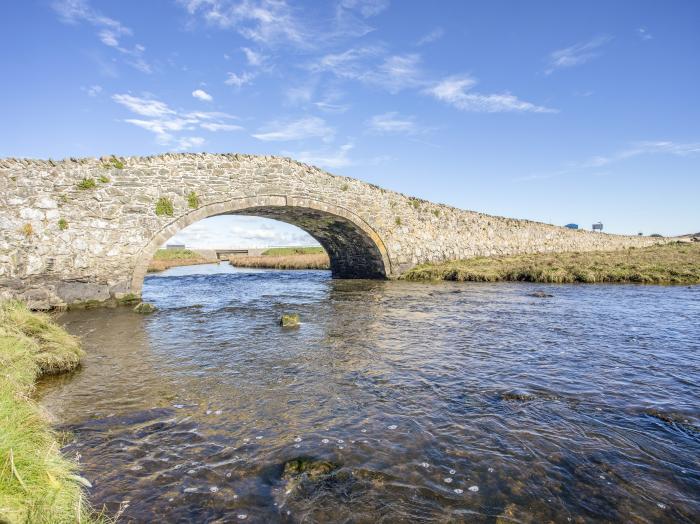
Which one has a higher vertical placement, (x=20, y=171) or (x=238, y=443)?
(x=20, y=171)

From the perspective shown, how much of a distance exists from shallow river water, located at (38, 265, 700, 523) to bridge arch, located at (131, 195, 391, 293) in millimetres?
6502

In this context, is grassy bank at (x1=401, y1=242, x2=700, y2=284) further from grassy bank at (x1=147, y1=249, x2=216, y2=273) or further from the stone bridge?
grassy bank at (x1=147, y1=249, x2=216, y2=273)

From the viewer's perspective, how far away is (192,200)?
655 inches

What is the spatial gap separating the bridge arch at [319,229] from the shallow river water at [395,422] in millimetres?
6502

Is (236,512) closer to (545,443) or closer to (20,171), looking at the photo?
→ (545,443)

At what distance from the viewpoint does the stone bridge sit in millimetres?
13484

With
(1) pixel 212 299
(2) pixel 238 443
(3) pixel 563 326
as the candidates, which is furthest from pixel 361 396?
(1) pixel 212 299

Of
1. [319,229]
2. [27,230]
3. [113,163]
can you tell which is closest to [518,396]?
[113,163]

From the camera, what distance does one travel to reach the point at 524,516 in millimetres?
3164

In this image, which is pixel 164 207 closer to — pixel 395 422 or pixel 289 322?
pixel 289 322

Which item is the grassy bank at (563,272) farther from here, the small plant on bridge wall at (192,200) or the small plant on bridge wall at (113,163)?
the small plant on bridge wall at (113,163)

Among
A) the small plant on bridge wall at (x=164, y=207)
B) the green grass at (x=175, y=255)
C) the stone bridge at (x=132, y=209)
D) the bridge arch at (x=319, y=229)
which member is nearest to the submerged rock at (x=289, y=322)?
the bridge arch at (x=319, y=229)

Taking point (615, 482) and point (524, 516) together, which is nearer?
point (524, 516)

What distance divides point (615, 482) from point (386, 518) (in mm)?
2200
